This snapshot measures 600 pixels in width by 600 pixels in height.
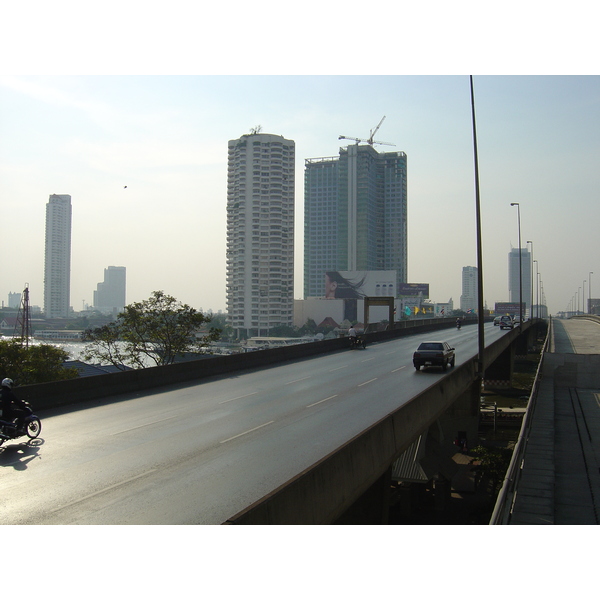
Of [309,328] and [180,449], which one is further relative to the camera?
[309,328]

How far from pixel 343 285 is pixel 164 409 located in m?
172

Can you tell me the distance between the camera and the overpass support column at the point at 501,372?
64.9 meters

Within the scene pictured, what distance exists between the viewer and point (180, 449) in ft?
39.8

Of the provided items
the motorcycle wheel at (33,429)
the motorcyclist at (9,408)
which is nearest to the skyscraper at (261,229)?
the motorcycle wheel at (33,429)

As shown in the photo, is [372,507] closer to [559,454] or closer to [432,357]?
[432,357]

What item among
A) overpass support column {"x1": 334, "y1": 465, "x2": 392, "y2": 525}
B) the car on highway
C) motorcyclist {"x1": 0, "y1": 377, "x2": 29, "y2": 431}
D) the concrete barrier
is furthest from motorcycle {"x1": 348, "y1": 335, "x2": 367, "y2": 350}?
motorcyclist {"x1": 0, "y1": 377, "x2": 29, "y2": 431}

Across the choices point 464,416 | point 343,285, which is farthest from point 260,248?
point 464,416

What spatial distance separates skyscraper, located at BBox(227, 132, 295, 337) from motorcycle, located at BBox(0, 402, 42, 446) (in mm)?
161425

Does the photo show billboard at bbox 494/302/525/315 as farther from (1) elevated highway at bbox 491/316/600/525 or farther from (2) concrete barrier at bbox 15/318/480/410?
(2) concrete barrier at bbox 15/318/480/410

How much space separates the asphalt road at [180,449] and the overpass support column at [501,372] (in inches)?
1832

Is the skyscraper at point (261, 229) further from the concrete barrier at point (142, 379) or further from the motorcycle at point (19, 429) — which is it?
the motorcycle at point (19, 429)

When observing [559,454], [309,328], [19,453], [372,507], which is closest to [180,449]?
[19,453]

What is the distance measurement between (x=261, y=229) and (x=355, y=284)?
34966 mm

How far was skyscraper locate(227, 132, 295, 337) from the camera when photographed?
582ft
